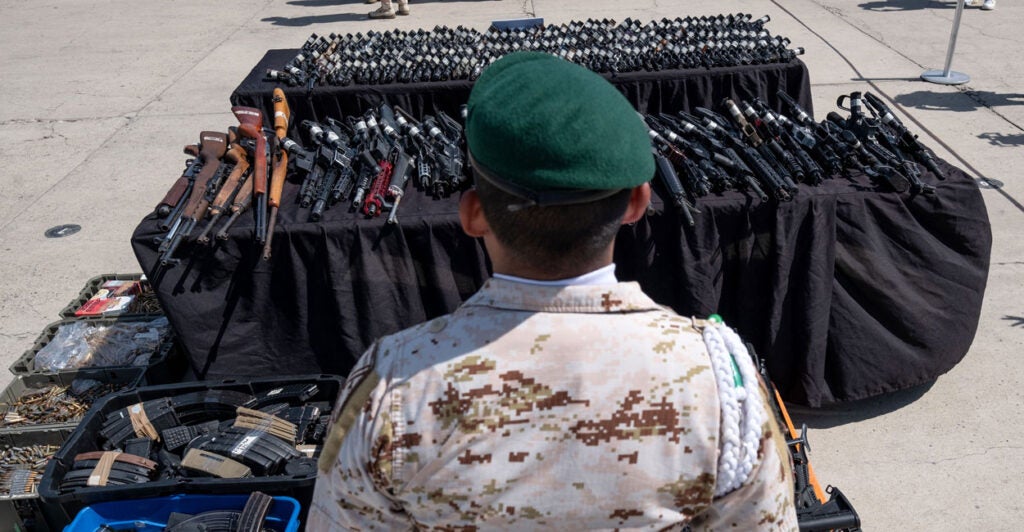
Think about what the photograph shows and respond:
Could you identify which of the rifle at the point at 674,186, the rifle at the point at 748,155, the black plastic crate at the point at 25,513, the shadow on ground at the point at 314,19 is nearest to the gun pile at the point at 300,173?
the rifle at the point at 674,186

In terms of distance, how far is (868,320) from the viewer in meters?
3.43

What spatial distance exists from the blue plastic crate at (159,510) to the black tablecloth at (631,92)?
113 inches

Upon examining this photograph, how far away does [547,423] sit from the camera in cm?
100

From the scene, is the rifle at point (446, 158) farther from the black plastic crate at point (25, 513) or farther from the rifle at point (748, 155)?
the black plastic crate at point (25, 513)

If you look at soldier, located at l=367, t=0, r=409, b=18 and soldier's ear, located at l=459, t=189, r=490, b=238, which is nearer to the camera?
soldier's ear, located at l=459, t=189, r=490, b=238

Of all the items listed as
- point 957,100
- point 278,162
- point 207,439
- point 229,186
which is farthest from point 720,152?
point 957,100

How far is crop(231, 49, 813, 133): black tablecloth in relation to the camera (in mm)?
4746

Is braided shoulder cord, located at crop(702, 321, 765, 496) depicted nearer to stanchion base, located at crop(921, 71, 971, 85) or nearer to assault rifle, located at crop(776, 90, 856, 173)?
assault rifle, located at crop(776, 90, 856, 173)

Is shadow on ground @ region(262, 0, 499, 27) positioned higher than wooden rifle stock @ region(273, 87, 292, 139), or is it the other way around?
wooden rifle stock @ region(273, 87, 292, 139)

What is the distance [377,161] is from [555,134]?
116 inches

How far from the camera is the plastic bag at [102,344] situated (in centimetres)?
357

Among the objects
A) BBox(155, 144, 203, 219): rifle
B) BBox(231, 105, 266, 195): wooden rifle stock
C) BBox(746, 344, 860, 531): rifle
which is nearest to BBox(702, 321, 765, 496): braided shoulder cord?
BBox(746, 344, 860, 531): rifle

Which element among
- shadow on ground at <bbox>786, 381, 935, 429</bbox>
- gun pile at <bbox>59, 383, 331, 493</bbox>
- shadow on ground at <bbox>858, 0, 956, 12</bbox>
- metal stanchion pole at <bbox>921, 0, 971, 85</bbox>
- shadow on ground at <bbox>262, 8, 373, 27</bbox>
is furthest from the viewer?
shadow on ground at <bbox>262, 8, 373, 27</bbox>

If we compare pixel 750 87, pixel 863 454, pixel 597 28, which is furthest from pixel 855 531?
pixel 597 28
